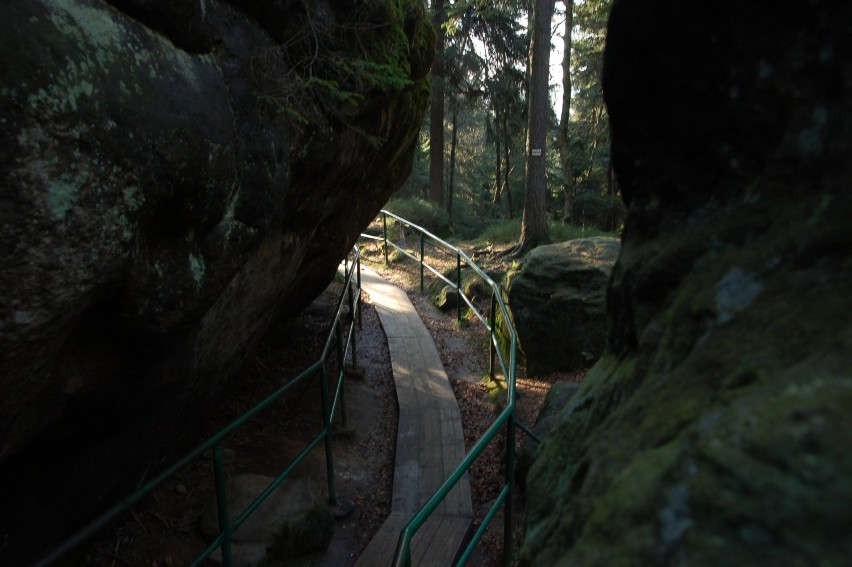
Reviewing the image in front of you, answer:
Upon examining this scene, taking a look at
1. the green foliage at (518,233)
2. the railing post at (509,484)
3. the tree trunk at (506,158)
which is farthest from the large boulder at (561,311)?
the tree trunk at (506,158)

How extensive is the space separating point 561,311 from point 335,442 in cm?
286

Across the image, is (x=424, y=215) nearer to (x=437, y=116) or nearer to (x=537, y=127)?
(x=437, y=116)

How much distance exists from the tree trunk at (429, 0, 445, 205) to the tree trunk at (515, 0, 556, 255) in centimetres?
431

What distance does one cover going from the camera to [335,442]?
561 cm

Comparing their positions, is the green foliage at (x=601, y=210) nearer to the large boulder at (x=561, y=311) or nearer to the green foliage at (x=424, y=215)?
the green foliage at (x=424, y=215)

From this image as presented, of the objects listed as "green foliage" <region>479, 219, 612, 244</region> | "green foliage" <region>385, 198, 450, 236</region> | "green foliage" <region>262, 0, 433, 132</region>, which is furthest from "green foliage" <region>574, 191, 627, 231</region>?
"green foliage" <region>262, 0, 433, 132</region>

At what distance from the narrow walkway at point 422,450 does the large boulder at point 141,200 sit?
1727 mm

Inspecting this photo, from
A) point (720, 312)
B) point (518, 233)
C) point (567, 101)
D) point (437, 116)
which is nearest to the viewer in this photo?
point (720, 312)

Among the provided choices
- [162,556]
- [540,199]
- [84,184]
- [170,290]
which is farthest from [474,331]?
[84,184]

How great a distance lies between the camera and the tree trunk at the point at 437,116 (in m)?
15.5

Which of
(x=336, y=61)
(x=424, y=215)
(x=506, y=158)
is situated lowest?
(x=336, y=61)

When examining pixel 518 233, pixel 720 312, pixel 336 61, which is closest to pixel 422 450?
pixel 336 61

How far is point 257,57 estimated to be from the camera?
3496 mm

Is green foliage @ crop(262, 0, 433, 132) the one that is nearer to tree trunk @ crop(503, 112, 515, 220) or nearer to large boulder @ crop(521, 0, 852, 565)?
large boulder @ crop(521, 0, 852, 565)
